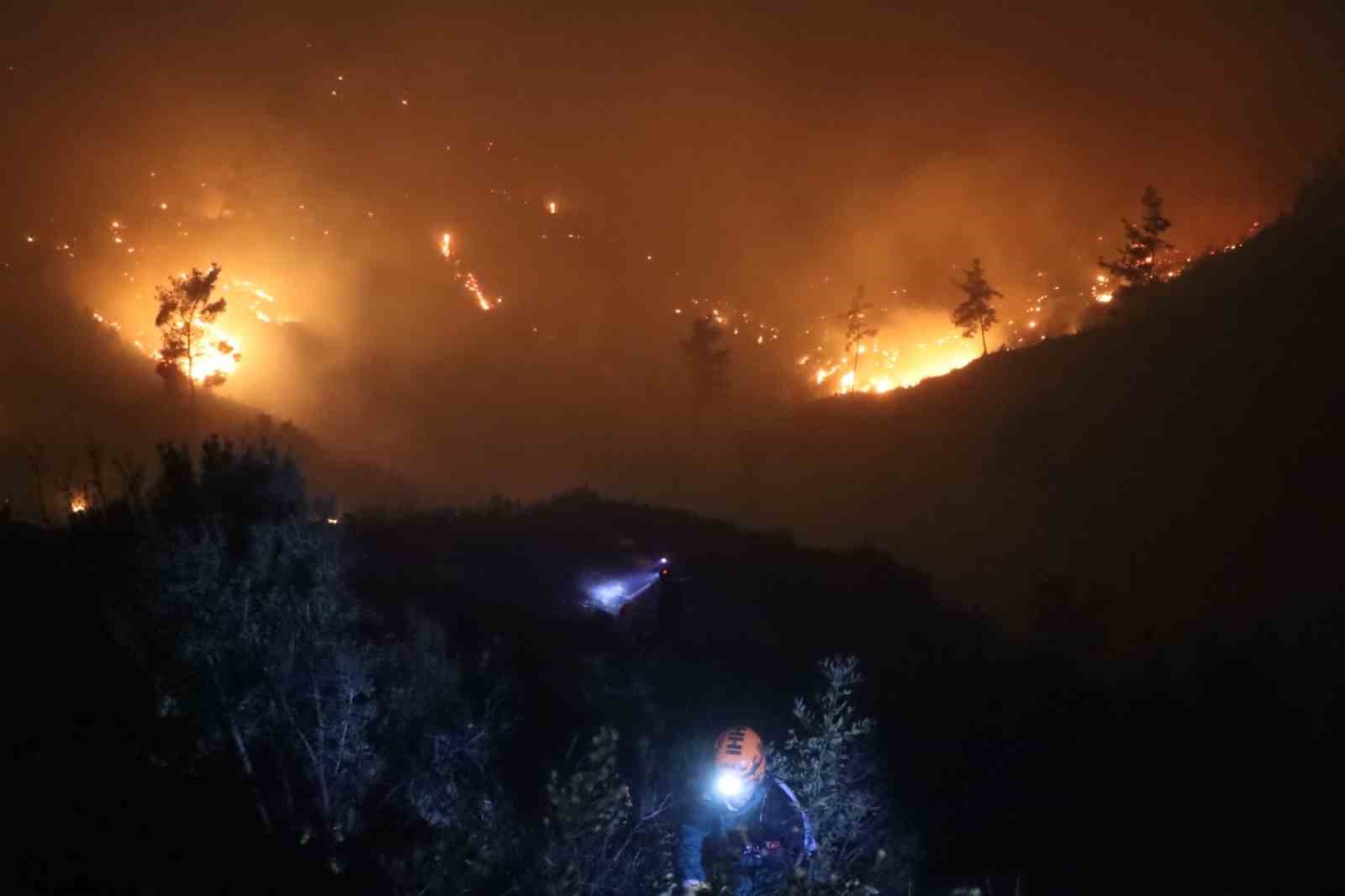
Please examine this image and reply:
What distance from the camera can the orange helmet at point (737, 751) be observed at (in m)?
22.0

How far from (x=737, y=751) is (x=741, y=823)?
3.80 m

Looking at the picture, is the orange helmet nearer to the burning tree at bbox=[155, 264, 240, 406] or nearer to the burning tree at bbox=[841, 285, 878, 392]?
the burning tree at bbox=[155, 264, 240, 406]

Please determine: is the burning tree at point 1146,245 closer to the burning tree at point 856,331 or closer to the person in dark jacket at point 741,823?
the burning tree at point 856,331

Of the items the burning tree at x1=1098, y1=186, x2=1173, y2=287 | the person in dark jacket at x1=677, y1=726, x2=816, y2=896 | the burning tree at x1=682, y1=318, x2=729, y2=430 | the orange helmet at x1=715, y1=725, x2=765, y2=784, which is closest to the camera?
the person in dark jacket at x1=677, y1=726, x2=816, y2=896

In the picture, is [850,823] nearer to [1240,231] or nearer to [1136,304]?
[1136,304]

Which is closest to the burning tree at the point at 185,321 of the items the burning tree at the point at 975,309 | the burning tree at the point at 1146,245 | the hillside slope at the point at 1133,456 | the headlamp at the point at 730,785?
the hillside slope at the point at 1133,456

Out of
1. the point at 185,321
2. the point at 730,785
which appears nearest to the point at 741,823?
the point at 730,785

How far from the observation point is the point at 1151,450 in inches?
2094

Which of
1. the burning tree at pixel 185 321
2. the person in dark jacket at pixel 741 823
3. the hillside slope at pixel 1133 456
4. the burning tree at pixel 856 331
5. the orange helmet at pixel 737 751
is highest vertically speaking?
the burning tree at pixel 856 331

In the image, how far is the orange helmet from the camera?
21959mm

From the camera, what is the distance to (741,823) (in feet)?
62.1

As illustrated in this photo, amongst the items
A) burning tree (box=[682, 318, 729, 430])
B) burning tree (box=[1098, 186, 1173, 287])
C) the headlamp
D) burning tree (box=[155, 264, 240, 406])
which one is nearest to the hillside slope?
burning tree (box=[1098, 186, 1173, 287])

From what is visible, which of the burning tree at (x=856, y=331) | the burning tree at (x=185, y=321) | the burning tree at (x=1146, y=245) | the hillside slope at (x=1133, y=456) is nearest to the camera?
Result: the hillside slope at (x=1133, y=456)

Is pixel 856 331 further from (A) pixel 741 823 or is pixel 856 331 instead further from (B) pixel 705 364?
(A) pixel 741 823
